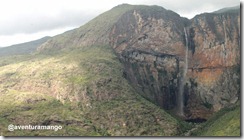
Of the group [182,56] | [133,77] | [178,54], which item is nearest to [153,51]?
[178,54]

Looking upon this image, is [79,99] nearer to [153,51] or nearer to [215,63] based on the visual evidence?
[153,51]

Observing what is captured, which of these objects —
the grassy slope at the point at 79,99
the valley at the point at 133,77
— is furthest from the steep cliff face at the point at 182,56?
the grassy slope at the point at 79,99

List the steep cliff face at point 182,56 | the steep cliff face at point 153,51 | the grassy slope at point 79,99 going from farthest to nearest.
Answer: the steep cliff face at point 153,51 → the steep cliff face at point 182,56 → the grassy slope at point 79,99

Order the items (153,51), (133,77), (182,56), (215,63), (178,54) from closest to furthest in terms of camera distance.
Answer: (215,63), (133,77), (178,54), (182,56), (153,51)

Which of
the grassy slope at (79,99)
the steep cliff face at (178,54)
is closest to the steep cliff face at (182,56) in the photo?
the steep cliff face at (178,54)

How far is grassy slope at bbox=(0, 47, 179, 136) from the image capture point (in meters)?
61.6

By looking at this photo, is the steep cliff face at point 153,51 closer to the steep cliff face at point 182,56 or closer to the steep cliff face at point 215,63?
the steep cliff face at point 182,56

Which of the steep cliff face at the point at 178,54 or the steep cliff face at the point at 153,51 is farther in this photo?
the steep cliff face at the point at 153,51

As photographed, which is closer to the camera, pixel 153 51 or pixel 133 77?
pixel 133 77

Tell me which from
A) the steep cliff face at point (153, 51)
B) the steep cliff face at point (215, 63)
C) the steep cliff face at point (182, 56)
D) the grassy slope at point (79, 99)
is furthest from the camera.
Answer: the steep cliff face at point (153, 51)

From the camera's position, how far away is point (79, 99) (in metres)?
70.2

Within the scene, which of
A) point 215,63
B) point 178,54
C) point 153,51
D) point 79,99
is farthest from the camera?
point 153,51

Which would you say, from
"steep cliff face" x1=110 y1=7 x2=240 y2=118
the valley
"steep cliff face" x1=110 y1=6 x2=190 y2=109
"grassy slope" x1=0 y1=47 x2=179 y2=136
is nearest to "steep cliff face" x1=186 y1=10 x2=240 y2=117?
"steep cliff face" x1=110 y1=7 x2=240 y2=118

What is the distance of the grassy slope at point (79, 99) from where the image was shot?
61562 mm
